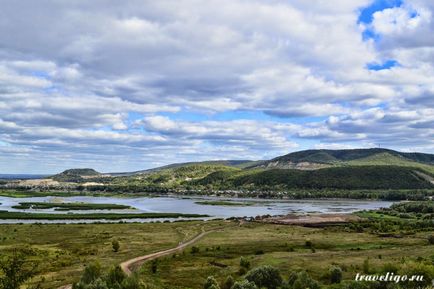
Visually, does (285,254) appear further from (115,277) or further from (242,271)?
(115,277)

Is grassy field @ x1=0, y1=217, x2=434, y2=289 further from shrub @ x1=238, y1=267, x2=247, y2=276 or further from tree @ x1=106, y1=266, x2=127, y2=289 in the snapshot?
tree @ x1=106, y1=266, x2=127, y2=289

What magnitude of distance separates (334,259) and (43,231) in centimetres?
7995

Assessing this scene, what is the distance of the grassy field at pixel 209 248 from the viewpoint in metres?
65.7

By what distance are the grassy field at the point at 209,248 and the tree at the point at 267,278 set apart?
26.7ft

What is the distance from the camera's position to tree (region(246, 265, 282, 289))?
177 ft

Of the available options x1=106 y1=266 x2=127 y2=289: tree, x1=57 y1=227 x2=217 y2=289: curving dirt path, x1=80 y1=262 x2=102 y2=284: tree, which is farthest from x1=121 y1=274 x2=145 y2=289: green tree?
x1=57 y1=227 x2=217 y2=289: curving dirt path

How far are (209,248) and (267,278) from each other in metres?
35.9

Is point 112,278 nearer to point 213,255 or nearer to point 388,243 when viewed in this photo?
point 213,255

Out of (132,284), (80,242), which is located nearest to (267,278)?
(132,284)

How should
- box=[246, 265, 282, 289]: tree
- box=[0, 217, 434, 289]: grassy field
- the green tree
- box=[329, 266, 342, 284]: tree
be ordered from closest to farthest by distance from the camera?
the green tree
box=[246, 265, 282, 289]: tree
box=[329, 266, 342, 284]: tree
box=[0, 217, 434, 289]: grassy field

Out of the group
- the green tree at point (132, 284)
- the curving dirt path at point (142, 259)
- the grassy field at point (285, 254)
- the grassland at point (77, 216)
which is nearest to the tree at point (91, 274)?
the green tree at point (132, 284)

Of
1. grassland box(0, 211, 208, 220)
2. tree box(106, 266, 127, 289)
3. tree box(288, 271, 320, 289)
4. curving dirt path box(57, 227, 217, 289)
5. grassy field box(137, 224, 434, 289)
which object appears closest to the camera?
tree box(288, 271, 320, 289)

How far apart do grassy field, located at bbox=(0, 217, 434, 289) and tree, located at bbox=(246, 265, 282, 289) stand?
813 cm

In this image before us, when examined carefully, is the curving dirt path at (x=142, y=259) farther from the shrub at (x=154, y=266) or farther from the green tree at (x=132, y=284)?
the green tree at (x=132, y=284)
